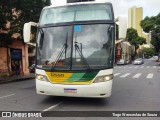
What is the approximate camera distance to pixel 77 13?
8391 millimetres

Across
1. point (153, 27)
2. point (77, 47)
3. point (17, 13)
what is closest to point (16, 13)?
point (17, 13)

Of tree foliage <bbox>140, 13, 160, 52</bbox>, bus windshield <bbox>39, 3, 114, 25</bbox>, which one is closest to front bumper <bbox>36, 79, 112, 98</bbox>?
bus windshield <bbox>39, 3, 114, 25</bbox>

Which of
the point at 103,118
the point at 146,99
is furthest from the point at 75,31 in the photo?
the point at 146,99

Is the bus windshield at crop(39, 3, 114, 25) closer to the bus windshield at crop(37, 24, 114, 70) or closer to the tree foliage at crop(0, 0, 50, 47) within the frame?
the bus windshield at crop(37, 24, 114, 70)

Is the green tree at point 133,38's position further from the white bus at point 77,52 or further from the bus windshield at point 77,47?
the bus windshield at point 77,47

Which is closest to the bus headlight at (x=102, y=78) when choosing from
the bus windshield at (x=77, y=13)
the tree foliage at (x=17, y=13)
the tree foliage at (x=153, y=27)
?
the bus windshield at (x=77, y=13)

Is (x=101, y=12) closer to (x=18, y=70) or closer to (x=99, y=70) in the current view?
(x=99, y=70)

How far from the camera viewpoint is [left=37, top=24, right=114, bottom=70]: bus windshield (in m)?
7.73

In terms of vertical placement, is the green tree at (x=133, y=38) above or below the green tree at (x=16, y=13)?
below

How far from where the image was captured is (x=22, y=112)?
23.5 ft

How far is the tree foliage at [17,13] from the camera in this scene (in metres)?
18.3

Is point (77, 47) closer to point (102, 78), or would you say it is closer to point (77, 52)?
point (77, 52)

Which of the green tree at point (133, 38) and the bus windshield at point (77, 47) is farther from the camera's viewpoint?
the green tree at point (133, 38)

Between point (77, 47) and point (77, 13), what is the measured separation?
1.33 meters
